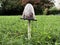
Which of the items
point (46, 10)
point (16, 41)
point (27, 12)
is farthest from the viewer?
point (46, 10)

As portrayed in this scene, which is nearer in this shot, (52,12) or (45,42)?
(45,42)

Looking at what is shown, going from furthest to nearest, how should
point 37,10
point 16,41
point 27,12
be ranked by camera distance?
point 37,10
point 27,12
point 16,41

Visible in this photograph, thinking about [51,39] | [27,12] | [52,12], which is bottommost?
[52,12]

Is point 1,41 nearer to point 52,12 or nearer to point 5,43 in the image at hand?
point 5,43

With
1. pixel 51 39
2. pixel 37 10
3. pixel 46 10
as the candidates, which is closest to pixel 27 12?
pixel 51 39

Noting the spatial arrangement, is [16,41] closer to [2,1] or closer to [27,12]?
[27,12]

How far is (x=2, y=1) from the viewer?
32188mm

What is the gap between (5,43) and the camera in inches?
153

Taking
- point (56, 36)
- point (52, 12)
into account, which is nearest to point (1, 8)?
point (52, 12)

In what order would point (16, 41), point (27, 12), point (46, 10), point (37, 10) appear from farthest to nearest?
point (37, 10) < point (46, 10) < point (27, 12) < point (16, 41)

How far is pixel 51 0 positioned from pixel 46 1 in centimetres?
125

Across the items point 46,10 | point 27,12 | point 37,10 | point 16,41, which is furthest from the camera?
point 37,10

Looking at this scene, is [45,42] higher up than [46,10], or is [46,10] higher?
[45,42]

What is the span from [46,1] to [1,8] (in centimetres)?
577
